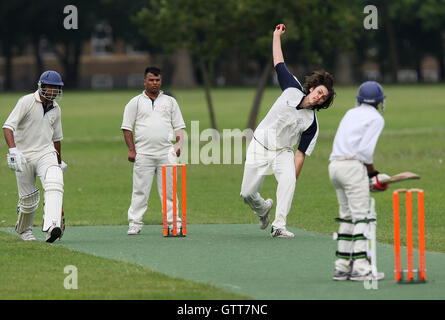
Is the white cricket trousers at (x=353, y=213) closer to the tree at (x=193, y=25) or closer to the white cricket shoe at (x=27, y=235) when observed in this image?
the white cricket shoe at (x=27, y=235)

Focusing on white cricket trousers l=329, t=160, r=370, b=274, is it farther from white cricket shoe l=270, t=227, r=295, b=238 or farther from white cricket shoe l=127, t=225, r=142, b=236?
white cricket shoe l=127, t=225, r=142, b=236

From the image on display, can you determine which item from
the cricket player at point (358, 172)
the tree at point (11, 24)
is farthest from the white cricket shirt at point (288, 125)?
the tree at point (11, 24)

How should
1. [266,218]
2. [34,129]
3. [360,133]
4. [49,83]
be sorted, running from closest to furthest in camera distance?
[360,133] → [49,83] → [34,129] → [266,218]

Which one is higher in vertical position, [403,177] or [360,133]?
[360,133]

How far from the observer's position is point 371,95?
9547 millimetres

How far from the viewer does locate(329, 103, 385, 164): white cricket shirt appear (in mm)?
9430

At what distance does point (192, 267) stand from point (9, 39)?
7336 cm

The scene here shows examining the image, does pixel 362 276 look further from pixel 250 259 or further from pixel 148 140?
pixel 148 140

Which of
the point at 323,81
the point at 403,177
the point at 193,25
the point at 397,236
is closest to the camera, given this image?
the point at 403,177

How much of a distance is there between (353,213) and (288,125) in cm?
321

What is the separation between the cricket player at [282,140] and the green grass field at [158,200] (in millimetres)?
1325

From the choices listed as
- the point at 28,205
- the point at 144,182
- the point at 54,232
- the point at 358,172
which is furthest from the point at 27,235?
the point at 358,172

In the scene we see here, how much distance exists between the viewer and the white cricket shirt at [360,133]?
30.9 feet

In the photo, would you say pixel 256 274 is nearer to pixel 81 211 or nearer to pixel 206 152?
pixel 81 211
